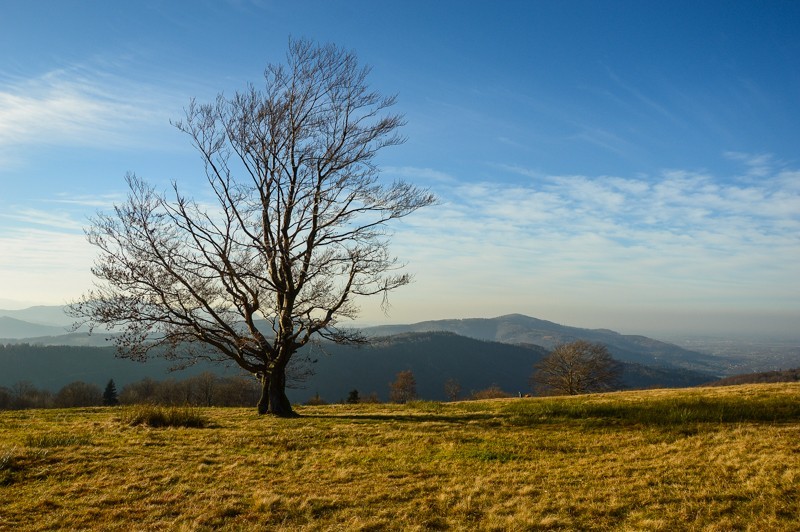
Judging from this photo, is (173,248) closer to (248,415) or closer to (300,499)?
(248,415)

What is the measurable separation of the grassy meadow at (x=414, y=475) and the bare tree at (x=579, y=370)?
130 feet

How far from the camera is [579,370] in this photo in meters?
Result: 52.1

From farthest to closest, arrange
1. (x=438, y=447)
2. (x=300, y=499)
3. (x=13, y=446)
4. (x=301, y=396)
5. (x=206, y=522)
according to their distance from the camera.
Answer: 1. (x=301, y=396)
2. (x=438, y=447)
3. (x=13, y=446)
4. (x=300, y=499)
5. (x=206, y=522)

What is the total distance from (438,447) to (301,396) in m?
170

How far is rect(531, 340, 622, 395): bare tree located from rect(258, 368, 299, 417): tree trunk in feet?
135

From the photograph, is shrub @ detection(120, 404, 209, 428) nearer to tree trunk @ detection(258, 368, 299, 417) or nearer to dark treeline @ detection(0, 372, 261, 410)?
tree trunk @ detection(258, 368, 299, 417)

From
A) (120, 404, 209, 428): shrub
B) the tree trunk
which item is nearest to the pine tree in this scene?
the tree trunk

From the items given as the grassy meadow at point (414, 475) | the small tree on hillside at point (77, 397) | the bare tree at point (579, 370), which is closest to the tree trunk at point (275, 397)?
the grassy meadow at point (414, 475)

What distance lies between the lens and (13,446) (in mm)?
9812

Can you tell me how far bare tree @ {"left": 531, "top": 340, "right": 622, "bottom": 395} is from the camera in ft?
170

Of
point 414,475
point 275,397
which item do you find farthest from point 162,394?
point 414,475

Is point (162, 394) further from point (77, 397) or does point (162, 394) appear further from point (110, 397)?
point (110, 397)

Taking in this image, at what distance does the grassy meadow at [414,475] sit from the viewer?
20.1ft

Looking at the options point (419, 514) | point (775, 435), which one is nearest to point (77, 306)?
point (419, 514)
